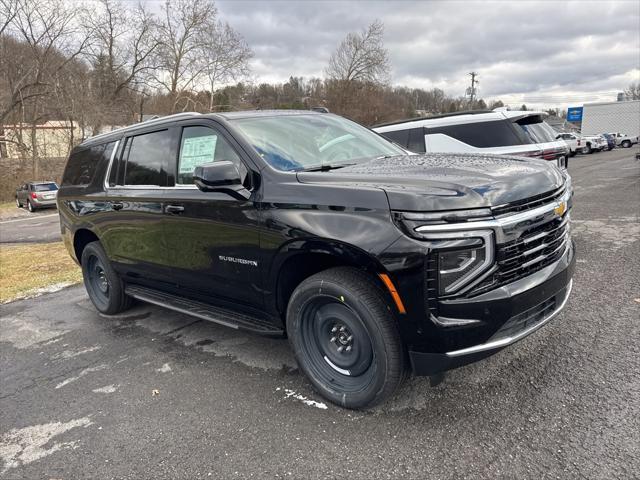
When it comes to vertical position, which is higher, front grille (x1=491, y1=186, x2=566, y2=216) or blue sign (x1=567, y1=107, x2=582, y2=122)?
blue sign (x1=567, y1=107, x2=582, y2=122)

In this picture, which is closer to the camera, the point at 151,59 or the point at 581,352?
the point at 581,352

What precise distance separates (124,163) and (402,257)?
3.25m

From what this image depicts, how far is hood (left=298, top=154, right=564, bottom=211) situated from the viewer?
2400 mm

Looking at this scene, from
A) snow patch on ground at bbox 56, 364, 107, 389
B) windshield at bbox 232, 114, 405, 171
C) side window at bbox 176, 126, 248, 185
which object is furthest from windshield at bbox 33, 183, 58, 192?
windshield at bbox 232, 114, 405, 171

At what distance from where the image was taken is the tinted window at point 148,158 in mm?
3943

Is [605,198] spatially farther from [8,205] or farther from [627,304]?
[8,205]

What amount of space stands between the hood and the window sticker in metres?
0.93

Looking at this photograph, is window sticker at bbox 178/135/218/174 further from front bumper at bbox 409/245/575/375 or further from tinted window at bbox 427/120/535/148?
tinted window at bbox 427/120/535/148

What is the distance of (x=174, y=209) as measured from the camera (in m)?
3.70

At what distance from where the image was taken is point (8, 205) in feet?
90.7

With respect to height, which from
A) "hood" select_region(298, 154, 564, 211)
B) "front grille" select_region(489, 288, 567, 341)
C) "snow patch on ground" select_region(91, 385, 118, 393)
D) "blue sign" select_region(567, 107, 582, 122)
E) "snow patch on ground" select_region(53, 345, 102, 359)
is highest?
"blue sign" select_region(567, 107, 582, 122)

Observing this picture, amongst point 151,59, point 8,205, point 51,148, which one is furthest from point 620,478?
point 151,59

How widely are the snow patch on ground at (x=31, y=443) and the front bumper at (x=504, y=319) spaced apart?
7.15 feet

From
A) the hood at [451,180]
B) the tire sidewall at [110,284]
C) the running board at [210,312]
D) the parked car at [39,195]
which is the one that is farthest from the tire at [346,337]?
the parked car at [39,195]
